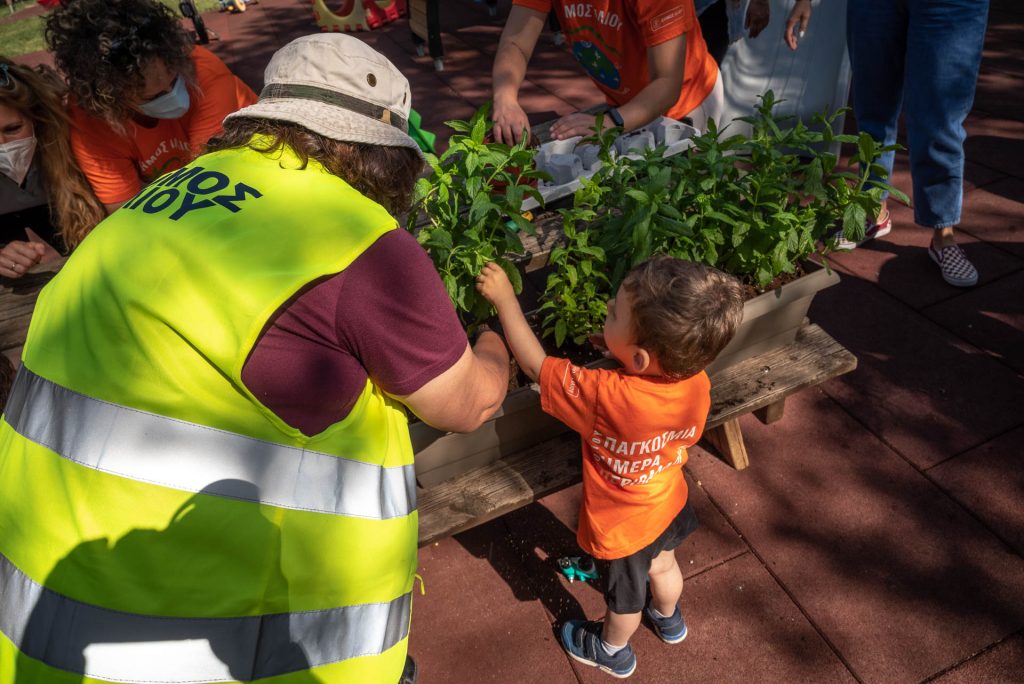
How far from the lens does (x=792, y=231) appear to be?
190cm

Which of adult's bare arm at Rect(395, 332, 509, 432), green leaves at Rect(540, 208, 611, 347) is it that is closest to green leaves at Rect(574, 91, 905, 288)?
green leaves at Rect(540, 208, 611, 347)

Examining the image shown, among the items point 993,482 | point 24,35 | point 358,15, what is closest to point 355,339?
point 993,482

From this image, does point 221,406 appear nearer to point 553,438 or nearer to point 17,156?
point 553,438

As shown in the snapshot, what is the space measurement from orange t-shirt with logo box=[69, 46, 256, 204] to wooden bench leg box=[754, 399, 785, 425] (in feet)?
7.80

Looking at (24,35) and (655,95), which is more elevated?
(655,95)

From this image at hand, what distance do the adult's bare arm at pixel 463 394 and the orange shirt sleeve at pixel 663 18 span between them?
1527 mm

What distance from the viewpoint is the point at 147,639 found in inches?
43.2

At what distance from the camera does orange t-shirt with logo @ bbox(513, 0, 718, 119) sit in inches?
96.7

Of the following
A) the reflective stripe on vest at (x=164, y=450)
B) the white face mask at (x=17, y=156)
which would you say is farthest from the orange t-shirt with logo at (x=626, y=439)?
the white face mask at (x=17, y=156)

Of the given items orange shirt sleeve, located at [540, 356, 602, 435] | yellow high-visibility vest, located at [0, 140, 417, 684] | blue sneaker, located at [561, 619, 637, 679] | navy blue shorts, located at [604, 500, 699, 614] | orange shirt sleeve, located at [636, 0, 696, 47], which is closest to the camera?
yellow high-visibility vest, located at [0, 140, 417, 684]

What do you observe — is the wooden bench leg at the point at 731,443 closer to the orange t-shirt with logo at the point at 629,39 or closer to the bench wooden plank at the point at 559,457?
the bench wooden plank at the point at 559,457

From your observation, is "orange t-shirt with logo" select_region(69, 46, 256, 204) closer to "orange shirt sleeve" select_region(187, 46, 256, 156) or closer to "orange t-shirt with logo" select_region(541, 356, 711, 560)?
"orange shirt sleeve" select_region(187, 46, 256, 156)

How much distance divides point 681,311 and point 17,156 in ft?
7.66

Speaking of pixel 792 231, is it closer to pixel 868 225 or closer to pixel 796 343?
pixel 796 343
